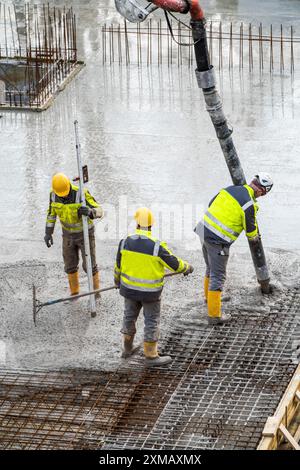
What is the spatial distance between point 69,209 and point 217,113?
1963mm

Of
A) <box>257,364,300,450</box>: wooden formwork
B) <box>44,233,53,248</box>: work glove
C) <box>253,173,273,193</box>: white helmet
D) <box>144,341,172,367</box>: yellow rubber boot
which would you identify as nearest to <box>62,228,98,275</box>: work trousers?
<box>44,233,53,248</box>: work glove

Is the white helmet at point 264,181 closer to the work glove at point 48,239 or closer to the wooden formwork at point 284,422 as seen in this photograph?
the wooden formwork at point 284,422

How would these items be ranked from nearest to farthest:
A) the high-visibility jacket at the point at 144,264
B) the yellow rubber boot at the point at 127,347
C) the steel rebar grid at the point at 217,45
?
the high-visibility jacket at the point at 144,264
the yellow rubber boot at the point at 127,347
the steel rebar grid at the point at 217,45

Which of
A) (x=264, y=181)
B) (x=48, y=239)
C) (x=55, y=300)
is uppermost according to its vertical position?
(x=264, y=181)

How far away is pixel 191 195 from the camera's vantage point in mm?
16625

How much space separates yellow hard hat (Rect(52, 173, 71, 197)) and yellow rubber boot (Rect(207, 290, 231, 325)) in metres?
1.92

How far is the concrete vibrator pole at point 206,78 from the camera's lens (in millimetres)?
13383

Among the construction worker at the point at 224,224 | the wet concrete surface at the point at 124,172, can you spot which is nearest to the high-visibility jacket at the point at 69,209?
the wet concrete surface at the point at 124,172

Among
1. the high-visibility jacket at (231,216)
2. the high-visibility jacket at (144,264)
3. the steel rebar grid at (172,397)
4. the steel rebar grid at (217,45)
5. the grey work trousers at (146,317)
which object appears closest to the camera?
the steel rebar grid at (172,397)

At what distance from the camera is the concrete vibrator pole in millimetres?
13383

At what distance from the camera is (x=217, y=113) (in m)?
13.8

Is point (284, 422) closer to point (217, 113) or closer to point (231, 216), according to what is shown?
point (231, 216)

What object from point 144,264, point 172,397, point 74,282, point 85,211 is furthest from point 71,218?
point 172,397
